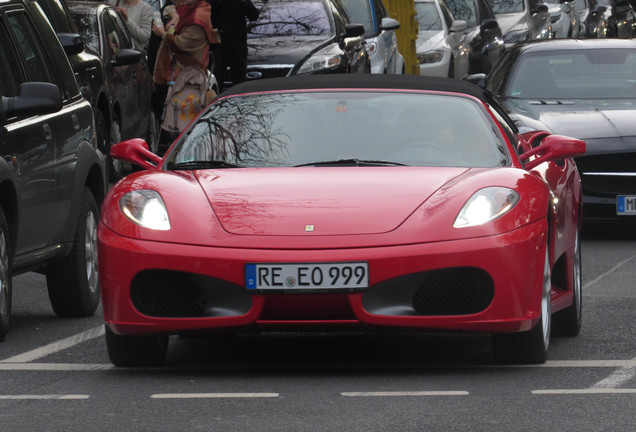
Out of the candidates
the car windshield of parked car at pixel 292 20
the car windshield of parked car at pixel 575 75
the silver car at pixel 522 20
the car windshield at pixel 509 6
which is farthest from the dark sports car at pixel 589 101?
the car windshield at pixel 509 6

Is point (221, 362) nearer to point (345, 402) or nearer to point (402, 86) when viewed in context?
point (345, 402)

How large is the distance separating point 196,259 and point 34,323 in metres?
2.44

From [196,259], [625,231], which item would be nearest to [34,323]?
[196,259]

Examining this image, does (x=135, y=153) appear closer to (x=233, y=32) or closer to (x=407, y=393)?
(x=407, y=393)

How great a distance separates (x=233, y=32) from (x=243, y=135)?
989 cm

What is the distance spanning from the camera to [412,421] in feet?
19.9

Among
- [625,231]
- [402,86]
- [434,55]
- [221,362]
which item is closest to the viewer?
[221,362]

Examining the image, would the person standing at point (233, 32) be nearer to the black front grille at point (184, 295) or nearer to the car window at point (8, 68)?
the car window at point (8, 68)

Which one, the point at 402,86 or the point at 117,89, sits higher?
the point at 402,86

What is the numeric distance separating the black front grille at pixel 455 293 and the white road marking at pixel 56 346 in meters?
1.87

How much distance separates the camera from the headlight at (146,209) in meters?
7.16

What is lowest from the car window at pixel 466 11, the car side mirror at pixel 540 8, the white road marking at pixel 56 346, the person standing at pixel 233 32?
the car side mirror at pixel 540 8

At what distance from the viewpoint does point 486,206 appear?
282 inches

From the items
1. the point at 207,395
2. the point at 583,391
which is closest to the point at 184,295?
the point at 207,395
